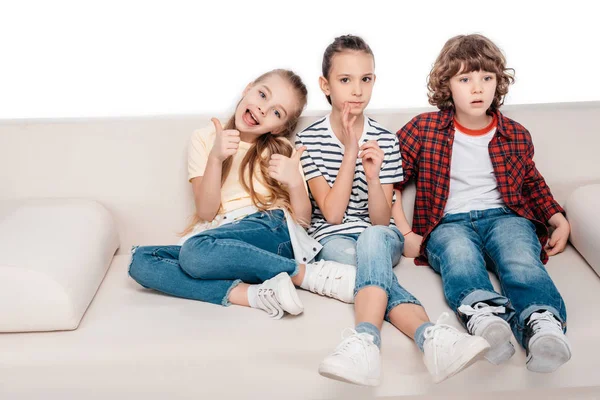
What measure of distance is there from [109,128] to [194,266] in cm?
64

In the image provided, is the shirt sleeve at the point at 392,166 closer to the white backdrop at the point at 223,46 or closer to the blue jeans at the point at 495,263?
the blue jeans at the point at 495,263

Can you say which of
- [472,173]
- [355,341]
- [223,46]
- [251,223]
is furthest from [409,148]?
[223,46]

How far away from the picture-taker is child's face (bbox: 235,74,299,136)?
2289mm

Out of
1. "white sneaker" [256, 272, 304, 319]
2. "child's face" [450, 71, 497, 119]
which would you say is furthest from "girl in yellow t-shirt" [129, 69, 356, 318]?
"child's face" [450, 71, 497, 119]

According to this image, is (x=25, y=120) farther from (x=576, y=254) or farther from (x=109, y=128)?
(x=576, y=254)

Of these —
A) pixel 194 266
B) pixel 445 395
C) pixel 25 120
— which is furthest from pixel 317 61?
pixel 445 395

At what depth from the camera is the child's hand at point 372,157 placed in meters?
2.15

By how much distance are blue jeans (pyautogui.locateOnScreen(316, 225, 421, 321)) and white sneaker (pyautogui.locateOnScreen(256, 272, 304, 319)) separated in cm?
16

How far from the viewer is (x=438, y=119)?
235 cm

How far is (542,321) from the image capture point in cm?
182

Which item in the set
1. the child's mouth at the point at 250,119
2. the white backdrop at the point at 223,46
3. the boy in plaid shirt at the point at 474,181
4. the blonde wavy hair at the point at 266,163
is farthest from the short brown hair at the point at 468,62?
the white backdrop at the point at 223,46

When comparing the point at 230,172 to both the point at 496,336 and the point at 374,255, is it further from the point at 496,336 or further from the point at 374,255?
the point at 496,336

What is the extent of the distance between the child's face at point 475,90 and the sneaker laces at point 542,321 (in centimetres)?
64

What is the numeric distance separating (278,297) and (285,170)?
0.41m
